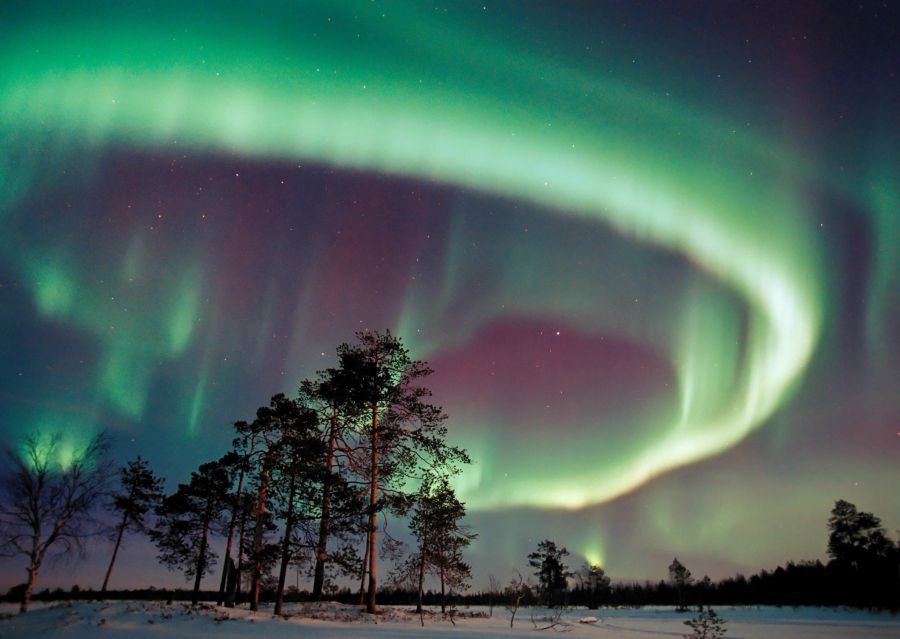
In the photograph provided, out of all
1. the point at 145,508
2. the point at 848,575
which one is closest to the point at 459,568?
the point at 145,508

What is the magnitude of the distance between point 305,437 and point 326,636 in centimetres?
1288

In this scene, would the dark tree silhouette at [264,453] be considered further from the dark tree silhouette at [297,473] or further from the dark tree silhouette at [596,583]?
the dark tree silhouette at [596,583]

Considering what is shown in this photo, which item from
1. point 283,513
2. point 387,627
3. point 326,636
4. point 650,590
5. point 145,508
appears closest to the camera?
point 326,636

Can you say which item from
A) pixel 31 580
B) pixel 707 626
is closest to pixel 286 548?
pixel 31 580

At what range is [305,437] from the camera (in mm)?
29391

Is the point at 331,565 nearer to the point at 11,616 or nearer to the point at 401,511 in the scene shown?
the point at 401,511

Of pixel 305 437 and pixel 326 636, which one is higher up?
pixel 305 437

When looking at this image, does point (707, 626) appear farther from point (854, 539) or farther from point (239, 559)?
point (854, 539)

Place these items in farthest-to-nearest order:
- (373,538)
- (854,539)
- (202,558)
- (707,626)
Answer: (854,539)
(202,558)
(373,538)
(707,626)

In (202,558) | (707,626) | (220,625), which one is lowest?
(707,626)

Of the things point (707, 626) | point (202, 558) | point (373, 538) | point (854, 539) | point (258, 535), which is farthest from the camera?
point (854, 539)

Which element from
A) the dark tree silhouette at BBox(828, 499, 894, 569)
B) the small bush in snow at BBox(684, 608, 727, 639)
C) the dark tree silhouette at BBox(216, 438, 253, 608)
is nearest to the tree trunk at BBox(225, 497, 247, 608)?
the dark tree silhouette at BBox(216, 438, 253, 608)

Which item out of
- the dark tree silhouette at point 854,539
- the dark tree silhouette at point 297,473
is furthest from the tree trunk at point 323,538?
the dark tree silhouette at point 854,539

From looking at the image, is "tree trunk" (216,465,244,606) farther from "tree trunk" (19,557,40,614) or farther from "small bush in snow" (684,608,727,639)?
"small bush in snow" (684,608,727,639)
